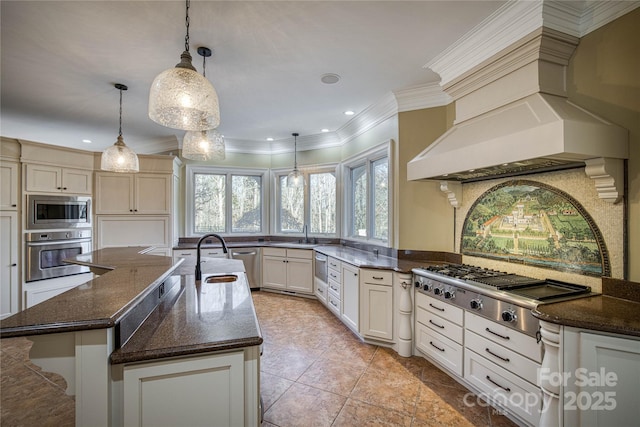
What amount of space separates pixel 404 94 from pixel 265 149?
3.01m

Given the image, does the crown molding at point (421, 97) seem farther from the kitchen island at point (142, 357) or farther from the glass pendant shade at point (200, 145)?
the kitchen island at point (142, 357)

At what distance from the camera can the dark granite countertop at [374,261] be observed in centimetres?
300

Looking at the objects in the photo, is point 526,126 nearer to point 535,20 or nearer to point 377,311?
point 535,20

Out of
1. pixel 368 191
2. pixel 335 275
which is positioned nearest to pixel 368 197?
pixel 368 191

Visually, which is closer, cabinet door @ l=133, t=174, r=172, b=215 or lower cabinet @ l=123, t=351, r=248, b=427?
lower cabinet @ l=123, t=351, r=248, b=427

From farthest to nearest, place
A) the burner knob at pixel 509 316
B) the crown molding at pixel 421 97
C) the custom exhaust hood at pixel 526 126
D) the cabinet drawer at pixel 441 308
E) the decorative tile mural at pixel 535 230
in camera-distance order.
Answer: the crown molding at pixel 421 97 < the cabinet drawer at pixel 441 308 < the decorative tile mural at pixel 535 230 < the burner knob at pixel 509 316 < the custom exhaust hood at pixel 526 126

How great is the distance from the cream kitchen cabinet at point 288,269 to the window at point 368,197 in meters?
0.85

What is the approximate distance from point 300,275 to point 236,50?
10.9 ft

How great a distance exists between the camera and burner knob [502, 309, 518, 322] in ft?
6.11

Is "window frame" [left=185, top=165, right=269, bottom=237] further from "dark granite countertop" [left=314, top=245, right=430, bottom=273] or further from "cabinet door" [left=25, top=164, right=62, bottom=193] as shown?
"dark granite countertop" [left=314, top=245, right=430, bottom=273]

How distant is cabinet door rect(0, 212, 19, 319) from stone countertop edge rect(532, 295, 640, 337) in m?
5.38

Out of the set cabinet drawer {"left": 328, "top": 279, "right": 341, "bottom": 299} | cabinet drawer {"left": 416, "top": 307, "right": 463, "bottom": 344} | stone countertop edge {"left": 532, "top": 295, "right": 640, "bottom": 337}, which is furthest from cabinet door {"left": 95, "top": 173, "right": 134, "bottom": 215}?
stone countertop edge {"left": 532, "top": 295, "right": 640, "bottom": 337}

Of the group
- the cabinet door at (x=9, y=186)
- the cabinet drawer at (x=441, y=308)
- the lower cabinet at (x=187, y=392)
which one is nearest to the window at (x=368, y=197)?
the cabinet drawer at (x=441, y=308)

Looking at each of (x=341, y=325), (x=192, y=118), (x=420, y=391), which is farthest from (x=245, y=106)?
(x=420, y=391)
